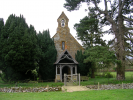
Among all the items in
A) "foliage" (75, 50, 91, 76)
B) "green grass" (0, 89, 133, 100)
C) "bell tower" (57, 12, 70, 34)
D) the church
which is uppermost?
"bell tower" (57, 12, 70, 34)

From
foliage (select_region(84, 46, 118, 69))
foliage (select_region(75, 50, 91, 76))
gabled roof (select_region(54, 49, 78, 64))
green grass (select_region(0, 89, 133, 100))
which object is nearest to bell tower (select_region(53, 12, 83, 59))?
foliage (select_region(75, 50, 91, 76))

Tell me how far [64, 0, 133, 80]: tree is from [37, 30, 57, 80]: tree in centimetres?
699

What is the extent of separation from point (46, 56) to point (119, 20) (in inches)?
535

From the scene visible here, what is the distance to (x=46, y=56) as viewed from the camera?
23.9 meters

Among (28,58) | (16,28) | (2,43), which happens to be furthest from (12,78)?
(16,28)

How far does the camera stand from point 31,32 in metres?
22.4

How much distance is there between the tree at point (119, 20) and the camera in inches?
814

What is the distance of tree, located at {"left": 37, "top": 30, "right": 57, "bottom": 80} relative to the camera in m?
23.9

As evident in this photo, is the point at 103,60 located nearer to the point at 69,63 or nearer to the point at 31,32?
the point at 69,63

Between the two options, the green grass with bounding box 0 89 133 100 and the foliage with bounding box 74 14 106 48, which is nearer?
the green grass with bounding box 0 89 133 100

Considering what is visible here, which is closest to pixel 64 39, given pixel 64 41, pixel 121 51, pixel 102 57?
pixel 64 41

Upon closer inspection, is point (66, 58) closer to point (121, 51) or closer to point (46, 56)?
point (46, 56)

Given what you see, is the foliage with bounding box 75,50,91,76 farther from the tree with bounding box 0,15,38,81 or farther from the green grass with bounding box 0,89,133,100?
the green grass with bounding box 0,89,133,100

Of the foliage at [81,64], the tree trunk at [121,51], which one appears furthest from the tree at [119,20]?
the foliage at [81,64]
